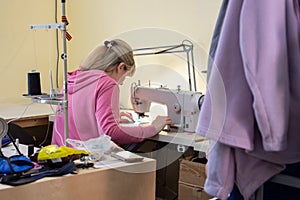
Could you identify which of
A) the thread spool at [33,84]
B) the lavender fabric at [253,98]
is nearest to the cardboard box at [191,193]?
the thread spool at [33,84]

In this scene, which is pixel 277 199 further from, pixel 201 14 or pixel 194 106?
pixel 201 14

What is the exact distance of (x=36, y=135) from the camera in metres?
3.35

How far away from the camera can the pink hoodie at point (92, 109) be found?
7.23ft

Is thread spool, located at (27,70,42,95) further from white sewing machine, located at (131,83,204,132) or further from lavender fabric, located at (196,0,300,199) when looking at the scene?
lavender fabric, located at (196,0,300,199)

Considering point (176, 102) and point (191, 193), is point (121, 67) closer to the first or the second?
point (176, 102)

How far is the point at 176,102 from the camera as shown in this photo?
8.12 ft

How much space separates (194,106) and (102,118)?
521 mm

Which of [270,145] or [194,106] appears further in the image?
[194,106]

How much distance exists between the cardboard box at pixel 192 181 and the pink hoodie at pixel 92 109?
0.35 metres

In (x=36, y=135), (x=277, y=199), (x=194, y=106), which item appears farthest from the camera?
(x=36, y=135)

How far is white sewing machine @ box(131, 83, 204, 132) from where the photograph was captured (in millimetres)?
2387

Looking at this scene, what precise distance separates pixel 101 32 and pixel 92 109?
1.52 metres

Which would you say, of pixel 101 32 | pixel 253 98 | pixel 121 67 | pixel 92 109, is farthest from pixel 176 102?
pixel 253 98

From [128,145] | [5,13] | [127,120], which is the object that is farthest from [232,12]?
[5,13]
